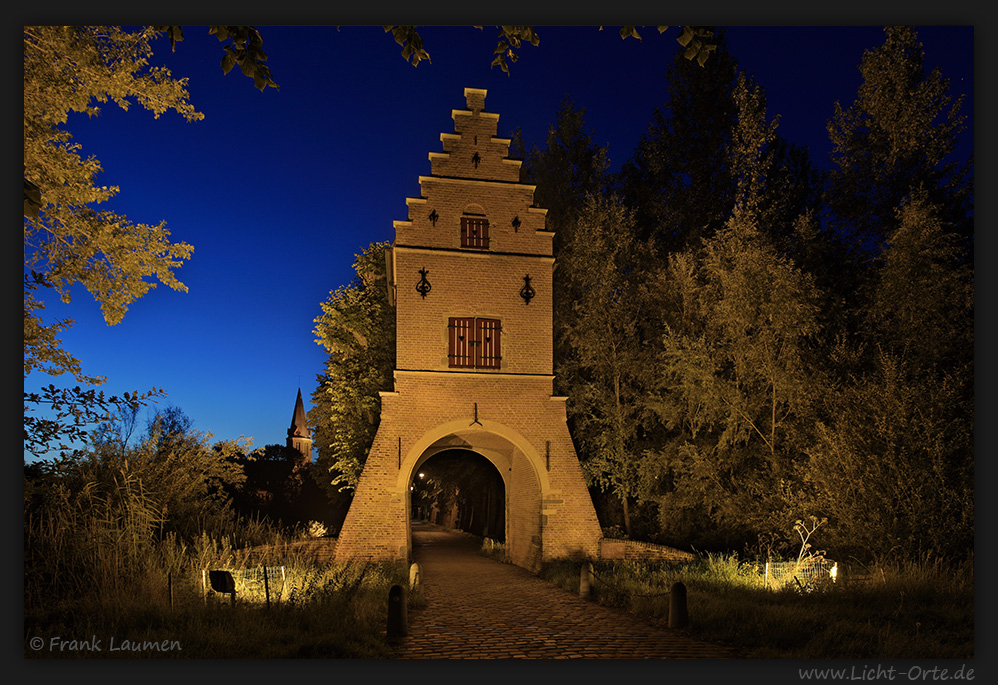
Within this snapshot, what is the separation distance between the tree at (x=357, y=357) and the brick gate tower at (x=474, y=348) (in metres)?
4.56

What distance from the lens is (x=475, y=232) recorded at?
14523 mm

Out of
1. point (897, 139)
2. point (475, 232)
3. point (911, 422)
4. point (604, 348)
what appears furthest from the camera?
point (604, 348)

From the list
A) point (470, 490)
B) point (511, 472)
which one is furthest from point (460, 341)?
point (470, 490)

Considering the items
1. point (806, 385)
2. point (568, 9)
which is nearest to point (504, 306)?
point (806, 385)

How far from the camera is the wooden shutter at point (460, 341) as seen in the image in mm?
13812

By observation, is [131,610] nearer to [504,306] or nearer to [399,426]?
[399,426]

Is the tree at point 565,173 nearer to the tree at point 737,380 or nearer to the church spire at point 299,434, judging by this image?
the tree at point 737,380

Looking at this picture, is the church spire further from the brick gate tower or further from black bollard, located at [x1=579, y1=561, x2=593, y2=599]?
black bollard, located at [x1=579, y1=561, x2=593, y2=599]

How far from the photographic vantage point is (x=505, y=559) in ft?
56.9

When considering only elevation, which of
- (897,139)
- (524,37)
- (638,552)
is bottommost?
(638,552)

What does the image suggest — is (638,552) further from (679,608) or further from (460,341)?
(460,341)

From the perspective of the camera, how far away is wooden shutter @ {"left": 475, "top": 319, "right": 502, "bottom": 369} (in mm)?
13922

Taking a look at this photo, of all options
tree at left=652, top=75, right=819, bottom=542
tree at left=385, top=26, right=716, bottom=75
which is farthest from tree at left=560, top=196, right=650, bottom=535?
tree at left=385, top=26, right=716, bottom=75

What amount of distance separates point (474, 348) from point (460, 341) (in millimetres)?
344
